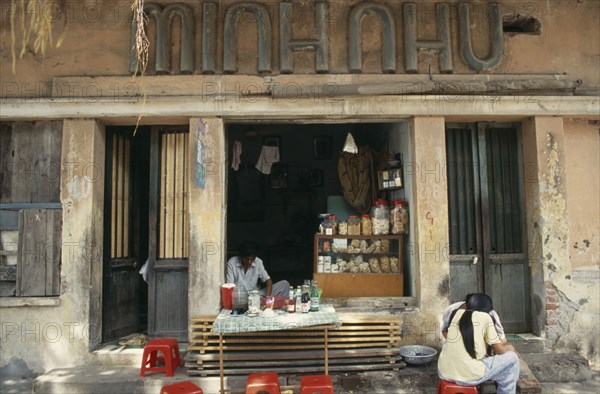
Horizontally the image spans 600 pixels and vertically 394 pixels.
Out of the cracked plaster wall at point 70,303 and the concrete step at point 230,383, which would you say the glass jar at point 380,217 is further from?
the cracked plaster wall at point 70,303

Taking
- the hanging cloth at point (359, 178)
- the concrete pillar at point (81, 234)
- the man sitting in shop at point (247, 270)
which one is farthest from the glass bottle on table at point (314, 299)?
the concrete pillar at point (81, 234)

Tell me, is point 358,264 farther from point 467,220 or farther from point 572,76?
point 572,76

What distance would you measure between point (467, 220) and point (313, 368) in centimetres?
311

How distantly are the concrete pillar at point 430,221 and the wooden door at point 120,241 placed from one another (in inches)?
166

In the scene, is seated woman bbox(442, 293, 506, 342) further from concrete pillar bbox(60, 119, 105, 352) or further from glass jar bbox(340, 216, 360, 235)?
concrete pillar bbox(60, 119, 105, 352)

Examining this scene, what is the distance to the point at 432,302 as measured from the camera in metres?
6.43

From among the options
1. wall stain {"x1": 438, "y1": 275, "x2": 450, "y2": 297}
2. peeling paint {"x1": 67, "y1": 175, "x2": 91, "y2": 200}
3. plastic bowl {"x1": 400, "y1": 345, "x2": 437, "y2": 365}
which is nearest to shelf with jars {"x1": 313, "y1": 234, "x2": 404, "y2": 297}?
wall stain {"x1": 438, "y1": 275, "x2": 450, "y2": 297}

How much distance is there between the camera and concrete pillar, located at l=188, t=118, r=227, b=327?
636cm

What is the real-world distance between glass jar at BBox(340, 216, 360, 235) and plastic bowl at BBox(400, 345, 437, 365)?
1.76 m

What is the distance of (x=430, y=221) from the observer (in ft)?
21.4

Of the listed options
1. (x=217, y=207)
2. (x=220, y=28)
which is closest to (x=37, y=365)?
(x=217, y=207)

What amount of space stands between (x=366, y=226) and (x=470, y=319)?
8.46ft

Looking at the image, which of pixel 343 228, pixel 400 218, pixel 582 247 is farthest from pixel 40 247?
pixel 582 247

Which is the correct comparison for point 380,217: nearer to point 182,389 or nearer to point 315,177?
point 182,389
